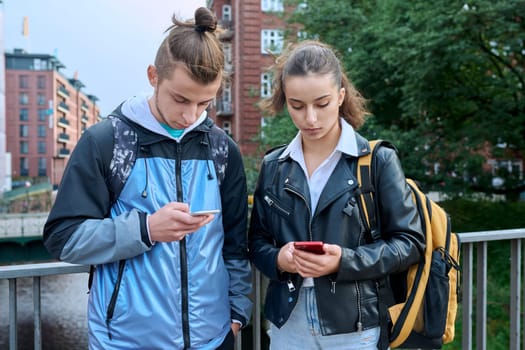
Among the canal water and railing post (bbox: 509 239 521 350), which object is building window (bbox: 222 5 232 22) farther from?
railing post (bbox: 509 239 521 350)

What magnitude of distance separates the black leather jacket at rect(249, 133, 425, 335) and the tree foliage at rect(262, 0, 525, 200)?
1080 cm

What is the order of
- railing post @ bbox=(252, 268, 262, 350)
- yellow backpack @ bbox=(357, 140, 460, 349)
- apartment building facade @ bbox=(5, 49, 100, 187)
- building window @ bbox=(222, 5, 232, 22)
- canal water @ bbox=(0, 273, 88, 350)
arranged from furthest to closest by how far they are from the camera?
apartment building facade @ bbox=(5, 49, 100, 187), building window @ bbox=(222, 5, 232, 22), canal water @ bbox=(0, 273, 88, 350), railing post @ bbox=(252, 268, 262, 350), yellow backpack @ bbox=(357, 140, 460, 349)

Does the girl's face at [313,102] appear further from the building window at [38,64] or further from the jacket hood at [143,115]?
the building window at [38,64]

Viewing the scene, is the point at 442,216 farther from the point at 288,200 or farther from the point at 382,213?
the point at 288,200

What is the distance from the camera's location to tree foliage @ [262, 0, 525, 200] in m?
12.1

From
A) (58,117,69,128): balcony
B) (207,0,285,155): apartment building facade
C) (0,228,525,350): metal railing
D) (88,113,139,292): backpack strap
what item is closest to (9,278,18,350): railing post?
(0,228,525,350): metal railing

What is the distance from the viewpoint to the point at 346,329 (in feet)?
6.09

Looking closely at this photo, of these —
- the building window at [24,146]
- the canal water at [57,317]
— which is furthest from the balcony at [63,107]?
the canal water at [57,317]

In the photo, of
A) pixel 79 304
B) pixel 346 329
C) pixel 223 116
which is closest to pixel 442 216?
A: pixel 346 329

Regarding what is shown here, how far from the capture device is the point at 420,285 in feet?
6.30

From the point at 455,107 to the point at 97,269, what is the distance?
13.9 m

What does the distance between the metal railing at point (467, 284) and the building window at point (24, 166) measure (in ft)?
274

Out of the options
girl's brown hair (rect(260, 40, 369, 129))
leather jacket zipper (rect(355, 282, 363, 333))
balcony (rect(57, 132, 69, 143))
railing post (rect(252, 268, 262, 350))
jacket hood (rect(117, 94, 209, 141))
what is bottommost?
railing post (rect(252, 268, 262, 350))

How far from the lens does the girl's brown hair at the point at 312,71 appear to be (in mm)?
1878
